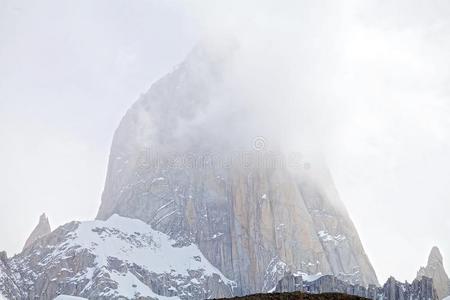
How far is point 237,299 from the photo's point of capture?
109875 millimetres

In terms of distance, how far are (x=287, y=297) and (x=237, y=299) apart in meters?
5.94

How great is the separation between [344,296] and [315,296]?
3.24 metres

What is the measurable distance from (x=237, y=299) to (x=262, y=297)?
3.50m

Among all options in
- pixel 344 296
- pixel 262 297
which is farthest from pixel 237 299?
pixel 344 296

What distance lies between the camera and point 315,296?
10781cm

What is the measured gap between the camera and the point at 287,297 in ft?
354

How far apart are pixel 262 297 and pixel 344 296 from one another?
9180 millimetres

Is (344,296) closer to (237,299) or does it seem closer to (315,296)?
(315,296)

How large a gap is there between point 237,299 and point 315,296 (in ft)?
29.5

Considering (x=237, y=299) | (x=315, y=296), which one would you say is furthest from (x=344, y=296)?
(x=237, y=299)

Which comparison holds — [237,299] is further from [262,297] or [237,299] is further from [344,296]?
[344,296]

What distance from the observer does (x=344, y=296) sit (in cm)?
10762
